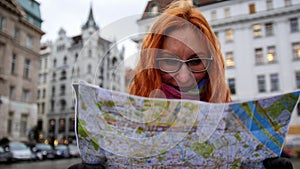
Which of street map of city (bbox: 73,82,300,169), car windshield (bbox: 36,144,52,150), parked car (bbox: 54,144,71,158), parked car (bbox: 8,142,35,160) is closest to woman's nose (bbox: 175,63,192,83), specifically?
street map of city (bbox: 73,82,300,169)

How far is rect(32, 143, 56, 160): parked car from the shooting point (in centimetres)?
1136

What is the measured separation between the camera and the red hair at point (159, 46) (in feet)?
2.98

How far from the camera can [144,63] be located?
0.90 meters

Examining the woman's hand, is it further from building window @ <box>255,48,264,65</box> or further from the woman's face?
building window @ <box>255,48,264,65</box>

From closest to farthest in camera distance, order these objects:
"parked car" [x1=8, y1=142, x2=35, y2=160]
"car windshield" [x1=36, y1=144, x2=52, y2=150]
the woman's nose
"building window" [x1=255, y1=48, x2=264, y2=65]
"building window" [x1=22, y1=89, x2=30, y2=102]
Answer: the woman's nose
"building window" [x1=22, y1=89, x2=30, y2=102]
"building window" [x1=255, y1=48, x2=264, y2=65]
"parked car" [x1=8, y1=142, x2=35, y2=160]
"car windshield" [x1=36, y1=144, x2=52, y2=150]

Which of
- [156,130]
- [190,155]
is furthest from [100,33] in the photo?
[190,155]

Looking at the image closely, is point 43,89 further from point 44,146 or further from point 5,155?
point 5,155

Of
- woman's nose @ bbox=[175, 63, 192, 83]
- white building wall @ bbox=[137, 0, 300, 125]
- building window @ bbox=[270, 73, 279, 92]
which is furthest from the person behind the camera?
building window @ bbox=[270, 73, 279, 92]

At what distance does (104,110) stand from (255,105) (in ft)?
1.44

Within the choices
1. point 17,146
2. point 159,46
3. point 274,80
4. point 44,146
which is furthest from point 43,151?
point 159,46

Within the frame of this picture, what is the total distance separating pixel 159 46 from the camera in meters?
0.96

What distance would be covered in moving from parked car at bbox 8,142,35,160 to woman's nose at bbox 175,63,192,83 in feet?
34.2

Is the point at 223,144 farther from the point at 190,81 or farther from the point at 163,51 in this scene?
the point at 163,51

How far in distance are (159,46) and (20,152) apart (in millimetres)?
10743
